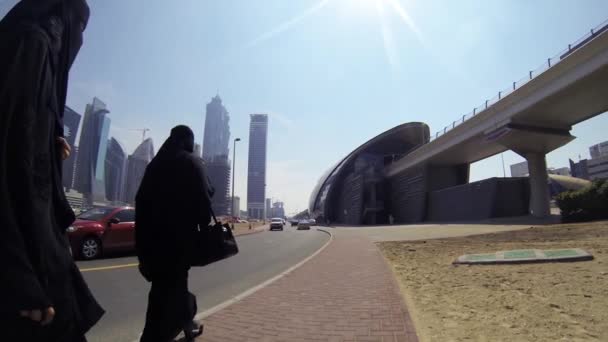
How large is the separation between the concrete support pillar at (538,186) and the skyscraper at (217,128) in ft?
237

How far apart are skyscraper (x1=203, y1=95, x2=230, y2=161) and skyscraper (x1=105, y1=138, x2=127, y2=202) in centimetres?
2505

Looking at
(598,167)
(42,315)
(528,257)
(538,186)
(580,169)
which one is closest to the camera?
(42,315)

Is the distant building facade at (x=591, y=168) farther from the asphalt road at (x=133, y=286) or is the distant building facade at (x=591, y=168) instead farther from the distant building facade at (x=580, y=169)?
the asphalt road at (x=133, y=286)

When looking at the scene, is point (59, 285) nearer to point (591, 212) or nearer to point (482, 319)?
point (482, 319)

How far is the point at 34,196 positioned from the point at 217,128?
99.1 meters

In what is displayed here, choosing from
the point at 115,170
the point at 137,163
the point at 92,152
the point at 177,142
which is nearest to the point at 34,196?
the point at 177,142

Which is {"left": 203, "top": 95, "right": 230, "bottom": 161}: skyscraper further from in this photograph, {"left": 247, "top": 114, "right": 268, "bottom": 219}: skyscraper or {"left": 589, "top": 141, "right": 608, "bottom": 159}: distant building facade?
{"left": 589, "top": 141, "right": 608, "bottom": 159}: distant building facade

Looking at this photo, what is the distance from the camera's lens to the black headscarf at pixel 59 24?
49.8 inches

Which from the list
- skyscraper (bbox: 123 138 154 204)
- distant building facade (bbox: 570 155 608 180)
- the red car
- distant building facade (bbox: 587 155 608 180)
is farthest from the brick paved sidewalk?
distant building facade (bbox: 587 155 608 180)

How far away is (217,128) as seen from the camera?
96000mm

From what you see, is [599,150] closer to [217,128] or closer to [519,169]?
[519,169]

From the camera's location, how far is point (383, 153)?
7675 cm

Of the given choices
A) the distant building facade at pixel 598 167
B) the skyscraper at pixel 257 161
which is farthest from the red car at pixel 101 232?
the distant building facade at pixel 598 167

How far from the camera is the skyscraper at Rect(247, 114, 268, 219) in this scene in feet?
416
